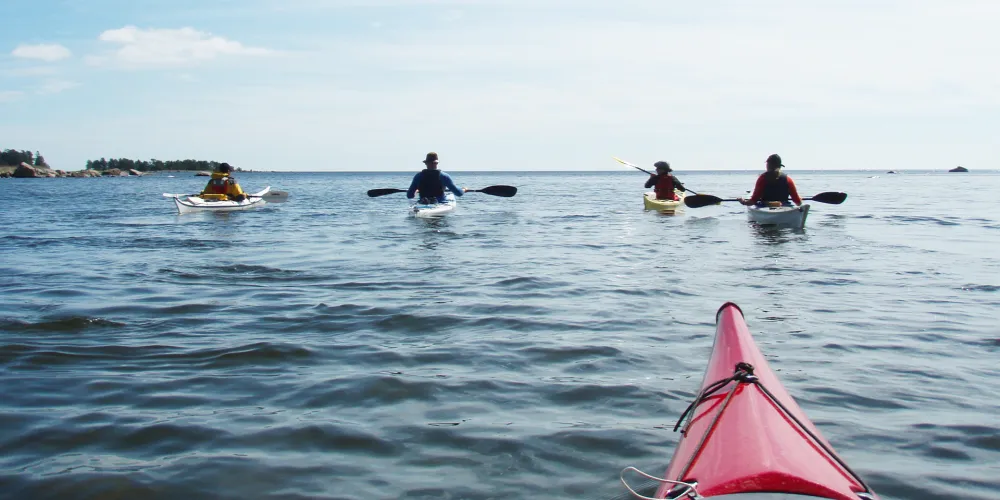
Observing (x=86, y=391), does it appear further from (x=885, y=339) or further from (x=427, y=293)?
(x=885, y=339)

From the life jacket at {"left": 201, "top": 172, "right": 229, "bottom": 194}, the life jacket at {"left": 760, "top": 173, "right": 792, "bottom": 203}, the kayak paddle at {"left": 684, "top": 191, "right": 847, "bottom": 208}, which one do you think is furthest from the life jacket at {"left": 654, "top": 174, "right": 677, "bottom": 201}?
the life jacket at {"left": 201, "top": 172, "right": 229, "bottom": 194}

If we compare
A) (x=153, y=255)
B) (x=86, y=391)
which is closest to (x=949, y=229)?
(x=153, y=255)

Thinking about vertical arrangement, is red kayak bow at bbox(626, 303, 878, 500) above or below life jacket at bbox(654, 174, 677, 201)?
below

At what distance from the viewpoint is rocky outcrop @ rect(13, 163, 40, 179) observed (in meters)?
95.3

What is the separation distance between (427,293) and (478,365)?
121 inches

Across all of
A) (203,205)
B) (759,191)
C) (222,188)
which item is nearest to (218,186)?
(222,188)

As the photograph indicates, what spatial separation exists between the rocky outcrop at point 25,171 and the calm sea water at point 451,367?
3905 inches

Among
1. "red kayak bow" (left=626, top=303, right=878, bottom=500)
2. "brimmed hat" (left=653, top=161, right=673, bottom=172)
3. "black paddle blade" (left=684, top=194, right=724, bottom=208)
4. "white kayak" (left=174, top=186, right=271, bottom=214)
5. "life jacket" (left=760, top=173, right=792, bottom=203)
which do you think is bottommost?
"red kayak bow" (left=626, top=303, right=878, bottom=500)

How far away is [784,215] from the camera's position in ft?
52.5

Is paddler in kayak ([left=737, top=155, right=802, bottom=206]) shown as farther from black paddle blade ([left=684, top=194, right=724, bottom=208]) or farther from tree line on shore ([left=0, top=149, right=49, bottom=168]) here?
tree line on shore ([left=0, top=149, right=49, bottom=168])

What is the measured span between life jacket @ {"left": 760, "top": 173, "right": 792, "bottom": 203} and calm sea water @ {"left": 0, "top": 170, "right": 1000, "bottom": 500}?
16.3 feet

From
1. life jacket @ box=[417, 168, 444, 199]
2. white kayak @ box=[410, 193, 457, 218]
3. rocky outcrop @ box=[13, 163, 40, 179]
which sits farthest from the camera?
rocky outcrop @ box=[13, 163, 40, 179]

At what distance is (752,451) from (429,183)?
52.8 ft

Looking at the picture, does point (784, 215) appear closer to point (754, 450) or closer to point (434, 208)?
point (434, 208)
